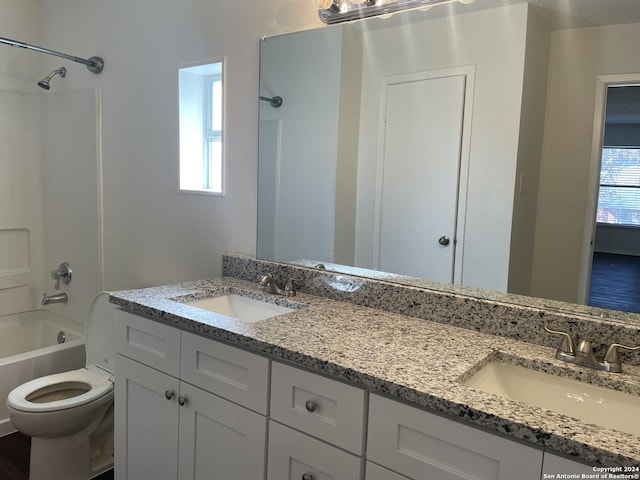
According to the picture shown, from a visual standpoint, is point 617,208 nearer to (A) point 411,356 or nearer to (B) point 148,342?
(A) point 411,356

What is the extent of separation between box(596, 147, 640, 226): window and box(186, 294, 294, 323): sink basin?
42.9 inches

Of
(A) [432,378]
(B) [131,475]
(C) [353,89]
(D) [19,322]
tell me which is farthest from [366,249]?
(D) [19,322]

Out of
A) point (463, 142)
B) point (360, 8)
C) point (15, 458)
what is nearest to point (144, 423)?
point (15, 458)

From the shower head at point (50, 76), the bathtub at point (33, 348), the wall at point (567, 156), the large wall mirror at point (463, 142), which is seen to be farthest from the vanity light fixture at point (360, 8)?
the bathtub at point (33, 348)

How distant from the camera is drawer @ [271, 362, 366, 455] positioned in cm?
117

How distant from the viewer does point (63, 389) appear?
7.53 feet

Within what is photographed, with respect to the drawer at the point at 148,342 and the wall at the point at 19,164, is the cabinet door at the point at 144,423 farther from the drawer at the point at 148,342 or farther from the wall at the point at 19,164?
the wall at the point at 19,164

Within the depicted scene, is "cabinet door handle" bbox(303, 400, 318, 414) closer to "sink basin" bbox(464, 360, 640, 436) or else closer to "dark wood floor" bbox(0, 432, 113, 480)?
"sink basin" bbox(464, 360, 640, 436)

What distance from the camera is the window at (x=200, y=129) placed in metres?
2.34

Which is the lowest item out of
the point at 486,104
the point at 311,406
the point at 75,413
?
the point at 75,413

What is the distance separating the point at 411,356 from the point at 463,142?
726 millimetres

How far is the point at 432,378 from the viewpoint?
1.11m

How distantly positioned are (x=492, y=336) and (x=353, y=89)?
101cm

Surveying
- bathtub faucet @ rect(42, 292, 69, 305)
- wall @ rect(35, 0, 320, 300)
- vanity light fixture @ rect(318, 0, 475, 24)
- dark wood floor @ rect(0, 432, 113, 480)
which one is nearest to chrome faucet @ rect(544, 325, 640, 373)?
vanity light fixture @ rect(318, 0, 475, 24)
